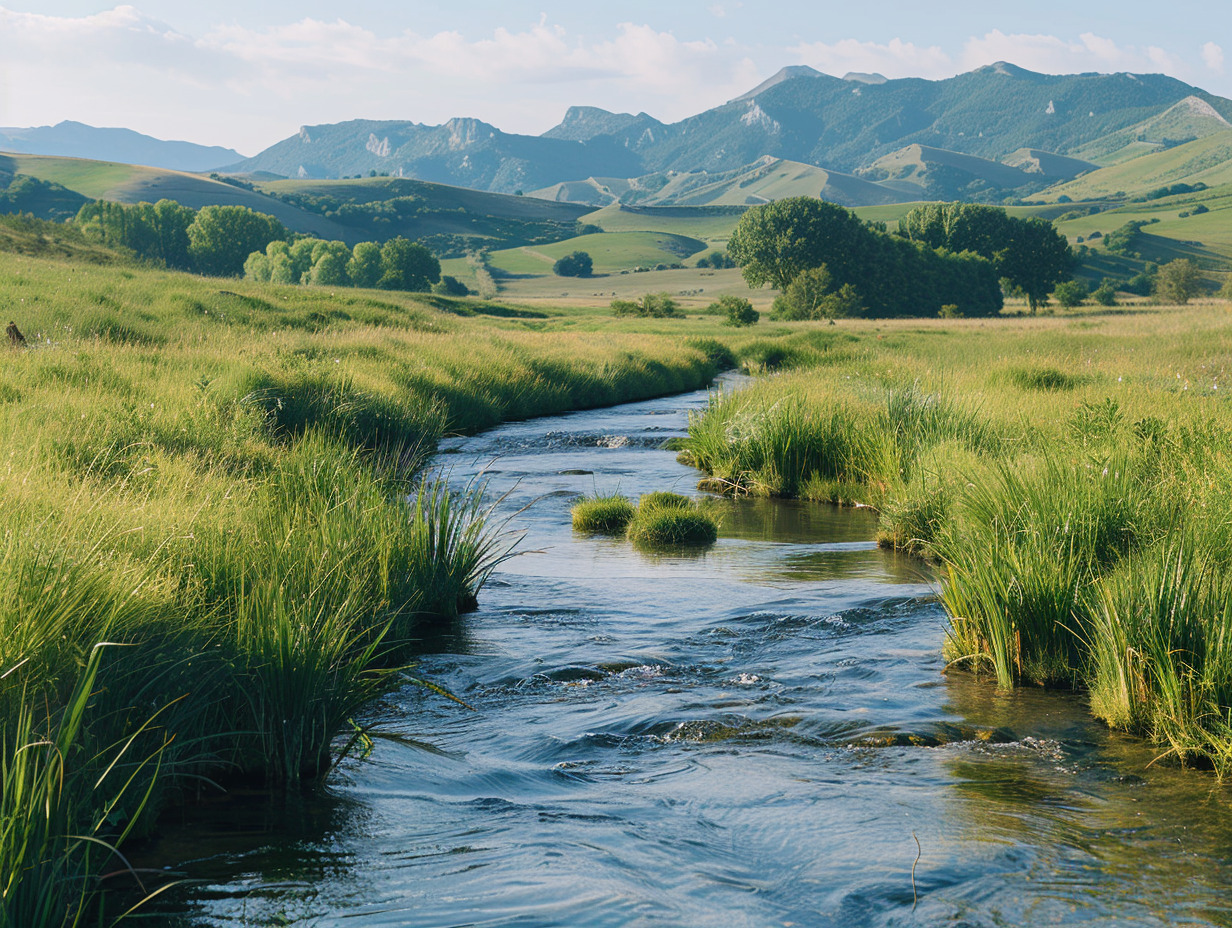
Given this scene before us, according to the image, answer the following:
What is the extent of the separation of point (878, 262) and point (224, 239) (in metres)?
70.8

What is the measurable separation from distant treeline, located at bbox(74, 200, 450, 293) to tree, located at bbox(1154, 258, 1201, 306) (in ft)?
261

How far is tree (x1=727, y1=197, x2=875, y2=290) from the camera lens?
88.1 meters

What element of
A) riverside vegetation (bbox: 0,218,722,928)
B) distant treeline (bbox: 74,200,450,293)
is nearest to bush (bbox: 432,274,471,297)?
distant treeline (bbox: 74,200,450,293)

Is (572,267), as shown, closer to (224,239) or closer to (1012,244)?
(224,239)

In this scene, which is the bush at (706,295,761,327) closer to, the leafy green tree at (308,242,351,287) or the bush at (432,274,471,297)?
the leafy green tree at (308,242,351,287)

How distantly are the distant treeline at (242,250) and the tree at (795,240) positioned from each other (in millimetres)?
39865

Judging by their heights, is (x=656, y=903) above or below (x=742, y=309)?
below

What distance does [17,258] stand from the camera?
116 feet

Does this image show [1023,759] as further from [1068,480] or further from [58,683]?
[58,683]

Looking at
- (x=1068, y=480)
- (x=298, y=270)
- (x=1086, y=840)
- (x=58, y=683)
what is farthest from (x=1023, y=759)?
(x=298, y=270)

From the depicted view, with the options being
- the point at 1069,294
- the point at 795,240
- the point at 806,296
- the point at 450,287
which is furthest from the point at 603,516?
the point at 450,287

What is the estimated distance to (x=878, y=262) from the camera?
88.4 m

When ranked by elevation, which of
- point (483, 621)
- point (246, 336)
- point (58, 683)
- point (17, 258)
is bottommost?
point (483, 621)

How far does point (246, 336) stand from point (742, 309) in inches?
1916
